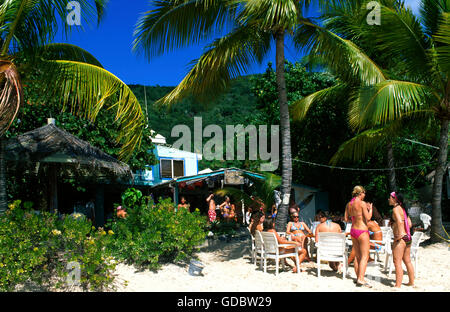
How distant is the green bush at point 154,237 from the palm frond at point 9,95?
2606mm

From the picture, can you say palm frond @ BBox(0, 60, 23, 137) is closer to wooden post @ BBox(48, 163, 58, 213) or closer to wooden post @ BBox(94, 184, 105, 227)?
wooden post @ BBox(48, 163, 58, 213)

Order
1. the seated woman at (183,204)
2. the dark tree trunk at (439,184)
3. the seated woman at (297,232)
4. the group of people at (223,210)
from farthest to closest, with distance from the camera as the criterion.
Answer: the group of people at (223,210)
the dark tree trunk at (439,184)
the seated woman at (183,204)
the seated woman at (297,232)

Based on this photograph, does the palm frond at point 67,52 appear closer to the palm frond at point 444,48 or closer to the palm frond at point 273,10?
the palm frond at point 273,10

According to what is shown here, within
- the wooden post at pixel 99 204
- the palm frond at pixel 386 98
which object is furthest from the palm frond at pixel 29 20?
the wooden post at pixel 99 204

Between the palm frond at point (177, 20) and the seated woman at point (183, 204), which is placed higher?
the palm frond at point (177, 20)

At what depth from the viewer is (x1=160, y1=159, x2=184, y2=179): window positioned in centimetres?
1917

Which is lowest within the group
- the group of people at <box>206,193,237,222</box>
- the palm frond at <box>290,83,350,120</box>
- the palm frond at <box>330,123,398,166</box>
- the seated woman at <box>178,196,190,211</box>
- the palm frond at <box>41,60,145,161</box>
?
the group of people at <box>206,193,237,222</box>

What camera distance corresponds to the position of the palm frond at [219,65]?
8117 mm

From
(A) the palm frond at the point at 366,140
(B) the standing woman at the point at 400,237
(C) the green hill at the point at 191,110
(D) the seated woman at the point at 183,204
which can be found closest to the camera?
(B) the standing woman at the point at 400,237

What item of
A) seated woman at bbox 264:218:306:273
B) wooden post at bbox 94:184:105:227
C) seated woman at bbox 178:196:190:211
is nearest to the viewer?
seated woman at bbox 264:218:306:273

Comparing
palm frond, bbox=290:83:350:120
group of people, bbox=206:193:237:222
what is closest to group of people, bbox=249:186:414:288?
group of people, bbox=206:193:237:222

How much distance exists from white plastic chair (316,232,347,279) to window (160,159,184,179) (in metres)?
12.9
